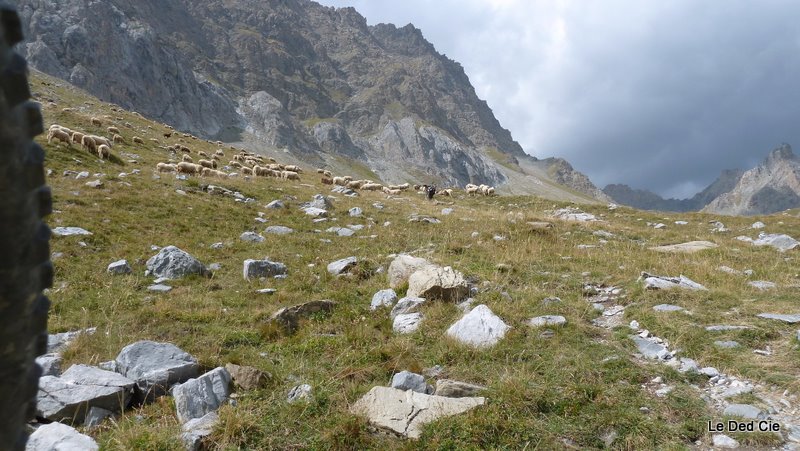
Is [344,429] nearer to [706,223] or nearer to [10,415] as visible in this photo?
[10,415]

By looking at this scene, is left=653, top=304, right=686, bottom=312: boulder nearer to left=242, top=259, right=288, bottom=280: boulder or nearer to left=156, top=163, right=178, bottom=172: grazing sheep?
left=242, top=259, right=288, bottom=280: boulder

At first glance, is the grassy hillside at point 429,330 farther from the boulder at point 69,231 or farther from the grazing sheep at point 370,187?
the grazing sheep at point 370,187

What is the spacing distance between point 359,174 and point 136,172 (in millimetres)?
170952

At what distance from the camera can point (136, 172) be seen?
76.8ft

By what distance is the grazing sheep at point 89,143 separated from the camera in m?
25.3

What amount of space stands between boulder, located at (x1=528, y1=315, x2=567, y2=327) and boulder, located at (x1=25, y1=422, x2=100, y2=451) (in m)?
6.16

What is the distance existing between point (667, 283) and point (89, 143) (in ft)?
94.2

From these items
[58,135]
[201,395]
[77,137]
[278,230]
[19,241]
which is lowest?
[201,395]

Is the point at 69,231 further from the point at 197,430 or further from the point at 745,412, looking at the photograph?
the point at 745,412

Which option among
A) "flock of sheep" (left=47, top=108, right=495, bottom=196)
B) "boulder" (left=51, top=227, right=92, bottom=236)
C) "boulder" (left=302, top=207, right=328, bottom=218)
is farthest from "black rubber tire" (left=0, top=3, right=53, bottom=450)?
"flock of sheep" (left=47, top=108, right=495, bottom=196)

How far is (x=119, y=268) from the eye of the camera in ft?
36.9

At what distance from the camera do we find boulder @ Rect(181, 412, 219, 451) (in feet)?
15.3

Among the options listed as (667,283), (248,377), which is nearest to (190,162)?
(248,377)

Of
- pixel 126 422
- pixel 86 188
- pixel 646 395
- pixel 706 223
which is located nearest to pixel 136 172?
pixel 86 188
